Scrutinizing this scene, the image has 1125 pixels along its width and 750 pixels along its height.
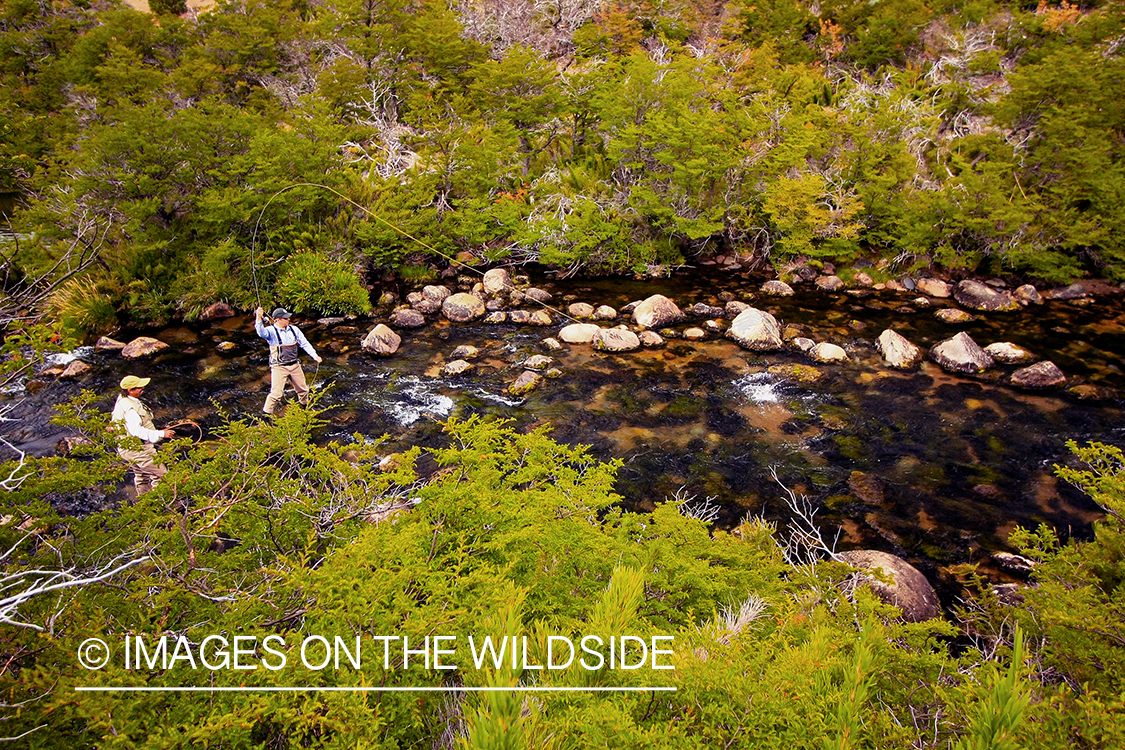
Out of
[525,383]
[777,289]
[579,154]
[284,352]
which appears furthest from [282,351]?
[579,154]

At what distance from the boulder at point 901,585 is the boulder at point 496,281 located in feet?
34.7

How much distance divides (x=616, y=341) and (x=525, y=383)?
101 inches

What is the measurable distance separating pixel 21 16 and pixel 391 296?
87.9 feet

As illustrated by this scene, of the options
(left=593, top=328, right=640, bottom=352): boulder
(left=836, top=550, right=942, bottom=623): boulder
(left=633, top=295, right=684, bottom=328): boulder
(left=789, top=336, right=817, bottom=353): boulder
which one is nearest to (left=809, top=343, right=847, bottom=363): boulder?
(left=789, top=336, right=817, bottom=353): boulder

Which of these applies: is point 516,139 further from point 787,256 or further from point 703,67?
point 787,256

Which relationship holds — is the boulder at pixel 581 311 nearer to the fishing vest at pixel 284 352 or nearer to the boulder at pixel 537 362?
the boulder at pixel 537 362

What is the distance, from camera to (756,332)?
37.4 feet

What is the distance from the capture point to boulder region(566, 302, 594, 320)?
12789 millimetres

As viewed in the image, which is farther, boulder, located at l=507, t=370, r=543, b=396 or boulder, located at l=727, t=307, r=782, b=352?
boulder, located at l=727, t=307, r=782, b=352

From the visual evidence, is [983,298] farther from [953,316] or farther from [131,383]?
[131,383]

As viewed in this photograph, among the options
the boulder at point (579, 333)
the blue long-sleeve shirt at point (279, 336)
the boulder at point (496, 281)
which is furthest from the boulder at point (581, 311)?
the blue long-sleeve shirt at point (279, 336)

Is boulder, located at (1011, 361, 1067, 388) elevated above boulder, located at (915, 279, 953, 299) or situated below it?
below

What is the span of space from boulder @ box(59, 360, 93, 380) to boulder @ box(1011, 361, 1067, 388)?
18142mm

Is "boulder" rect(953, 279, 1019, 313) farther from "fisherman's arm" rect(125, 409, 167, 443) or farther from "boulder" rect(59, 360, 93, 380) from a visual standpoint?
"boulder" rect(59, 360, 93, 380)
